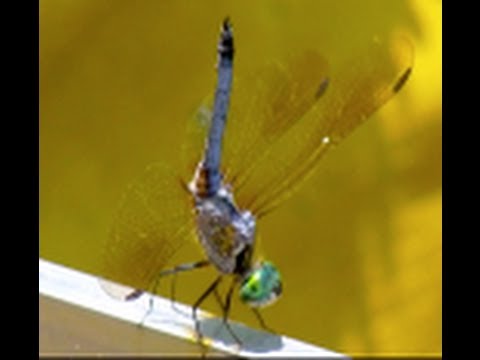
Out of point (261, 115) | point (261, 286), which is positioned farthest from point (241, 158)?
point (261, 286)

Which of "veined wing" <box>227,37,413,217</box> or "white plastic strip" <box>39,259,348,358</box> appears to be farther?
"veined wing" <box>227,37,413,217</box>

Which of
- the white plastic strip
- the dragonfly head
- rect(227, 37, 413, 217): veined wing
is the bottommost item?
the white plastic strip

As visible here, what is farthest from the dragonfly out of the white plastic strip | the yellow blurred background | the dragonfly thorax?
the yellow blurred background

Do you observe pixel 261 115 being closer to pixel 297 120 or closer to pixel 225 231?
pixel 297 120

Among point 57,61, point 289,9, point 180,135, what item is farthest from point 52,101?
point 289,9

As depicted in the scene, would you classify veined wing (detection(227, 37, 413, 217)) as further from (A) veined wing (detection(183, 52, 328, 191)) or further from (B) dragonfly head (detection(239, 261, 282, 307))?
(B) dragonfly head (detection(239, 261, 282, 307))
